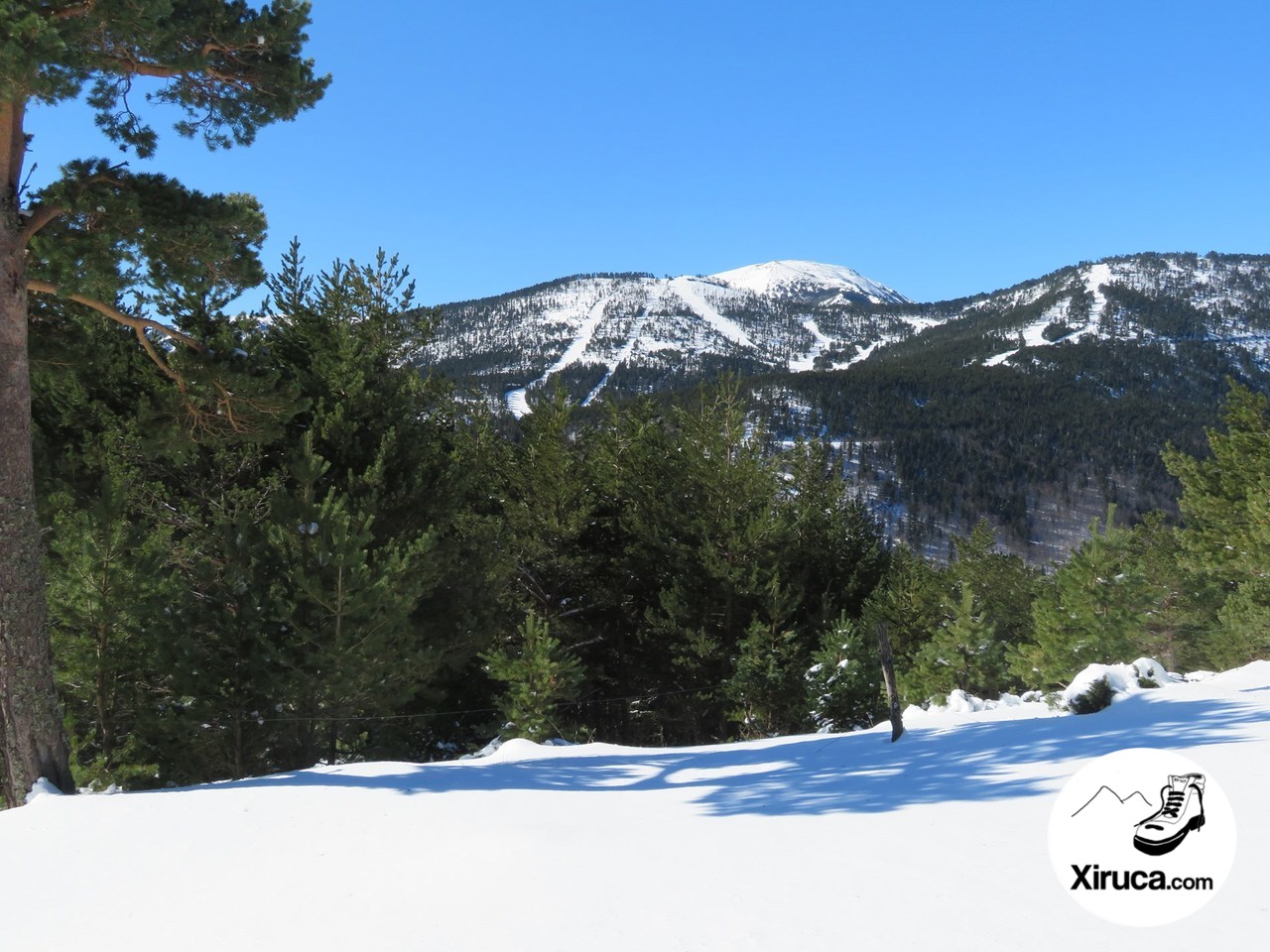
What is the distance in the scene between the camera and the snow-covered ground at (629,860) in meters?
Answer: 2.97

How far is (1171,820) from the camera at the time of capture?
357cm

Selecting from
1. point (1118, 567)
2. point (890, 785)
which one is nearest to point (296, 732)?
point (890, 785)

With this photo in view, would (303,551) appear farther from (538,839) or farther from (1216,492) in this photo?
(1216,492)

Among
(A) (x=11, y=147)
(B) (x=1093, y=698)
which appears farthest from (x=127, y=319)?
(B) (x=1093, y=698)

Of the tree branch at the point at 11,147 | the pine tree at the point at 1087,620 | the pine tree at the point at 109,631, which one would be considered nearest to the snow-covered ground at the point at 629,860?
the pine tree at the point at 109,631

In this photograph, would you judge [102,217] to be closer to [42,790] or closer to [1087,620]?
[42,790]

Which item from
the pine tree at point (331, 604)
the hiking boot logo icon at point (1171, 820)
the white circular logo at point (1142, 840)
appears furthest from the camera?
the pine tree at point (331, 604)

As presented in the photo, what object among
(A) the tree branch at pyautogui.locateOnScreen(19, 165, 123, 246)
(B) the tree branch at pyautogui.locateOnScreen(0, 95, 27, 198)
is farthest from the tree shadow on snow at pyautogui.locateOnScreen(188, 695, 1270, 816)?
(B) the tree branch at pyautogui.locateOnScreen(0, 95, 27, 198)

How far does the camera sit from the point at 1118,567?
19.3 m

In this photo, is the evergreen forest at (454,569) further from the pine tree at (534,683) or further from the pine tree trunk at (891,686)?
the pine tree trunk at (891,686)

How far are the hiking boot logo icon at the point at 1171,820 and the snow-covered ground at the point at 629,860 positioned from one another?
189 millimetres

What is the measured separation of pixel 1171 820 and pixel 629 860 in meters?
2.59

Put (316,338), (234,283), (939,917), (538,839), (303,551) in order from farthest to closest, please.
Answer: (316,338)
(303,551)
(234,283)
(538,839)
(939,917)

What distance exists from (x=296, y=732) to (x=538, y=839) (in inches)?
293
